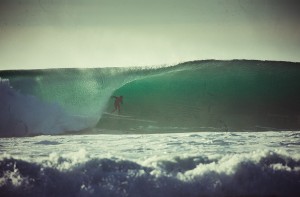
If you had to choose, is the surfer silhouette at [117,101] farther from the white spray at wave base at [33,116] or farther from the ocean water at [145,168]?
the ocean water at [145,168]

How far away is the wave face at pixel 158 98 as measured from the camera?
292 cm

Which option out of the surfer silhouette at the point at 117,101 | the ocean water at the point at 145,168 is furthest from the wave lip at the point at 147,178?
the surfer silhouette at the point at 117,101

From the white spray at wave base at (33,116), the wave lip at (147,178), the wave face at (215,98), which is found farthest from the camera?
the wave face at (215,98)

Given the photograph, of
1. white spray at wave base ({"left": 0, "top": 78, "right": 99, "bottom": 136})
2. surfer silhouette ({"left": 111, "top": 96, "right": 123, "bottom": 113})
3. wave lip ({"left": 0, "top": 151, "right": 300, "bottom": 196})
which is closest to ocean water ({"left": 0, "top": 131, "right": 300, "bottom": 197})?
wave lip ({"left": 0, "top": 151, "right": 300, "bottom": 196})

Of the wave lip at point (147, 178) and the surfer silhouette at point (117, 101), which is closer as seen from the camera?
the wave lip at point (147, 178)

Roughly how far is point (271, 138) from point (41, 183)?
1721mm

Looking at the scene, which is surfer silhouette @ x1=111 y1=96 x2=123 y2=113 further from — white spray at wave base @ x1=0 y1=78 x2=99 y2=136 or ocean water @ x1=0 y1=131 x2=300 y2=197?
ocean water @ x1=0 y1=131 x2=300 y2=197

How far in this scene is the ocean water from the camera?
8.96 ft

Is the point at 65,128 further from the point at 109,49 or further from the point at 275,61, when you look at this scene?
the point at 275,61

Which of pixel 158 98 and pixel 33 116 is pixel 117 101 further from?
pixel 33 116

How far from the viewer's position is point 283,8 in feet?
9.50

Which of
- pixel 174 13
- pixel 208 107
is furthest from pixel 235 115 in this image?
pixel 174 13

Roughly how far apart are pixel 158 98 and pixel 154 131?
0.86 feet

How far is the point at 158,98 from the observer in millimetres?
3012
